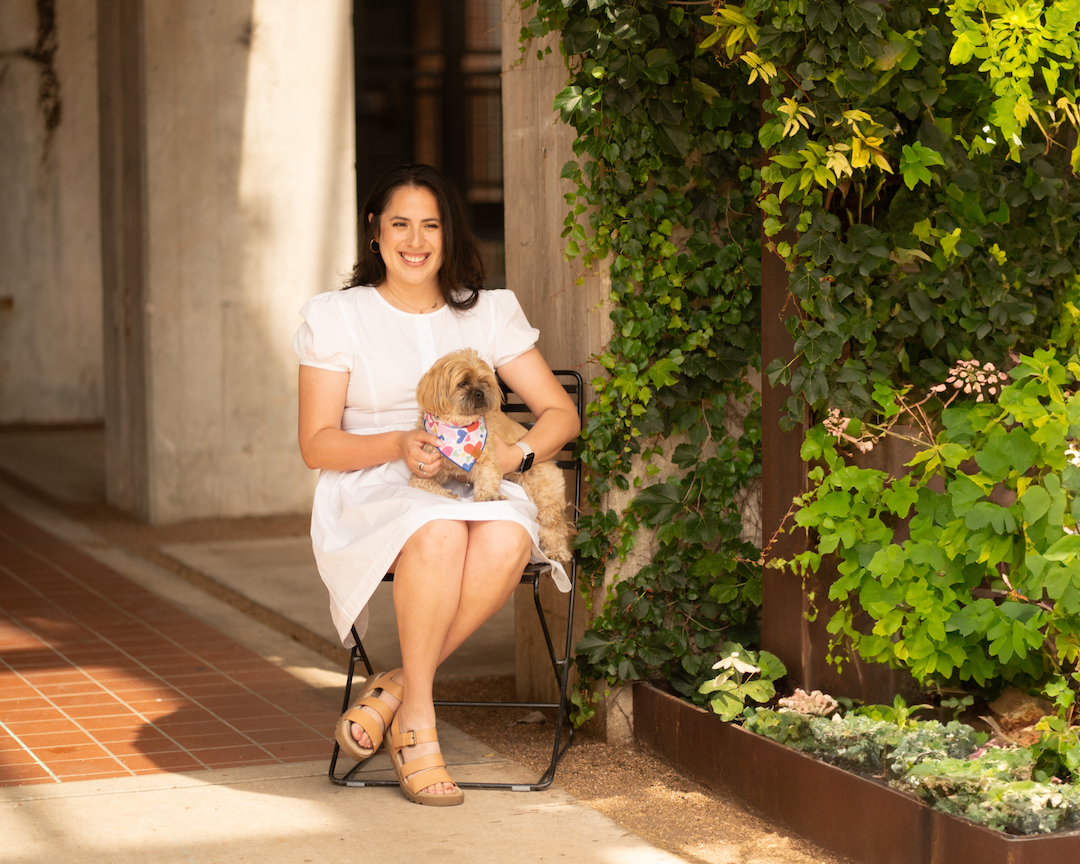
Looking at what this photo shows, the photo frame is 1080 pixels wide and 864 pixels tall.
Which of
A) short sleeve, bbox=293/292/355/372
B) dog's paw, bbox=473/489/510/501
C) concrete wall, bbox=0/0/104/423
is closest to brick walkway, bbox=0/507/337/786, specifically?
dog's paw, bbox=473/489/510/501

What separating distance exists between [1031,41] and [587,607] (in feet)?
6.29

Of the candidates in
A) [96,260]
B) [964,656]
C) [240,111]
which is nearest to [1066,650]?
[964,656]

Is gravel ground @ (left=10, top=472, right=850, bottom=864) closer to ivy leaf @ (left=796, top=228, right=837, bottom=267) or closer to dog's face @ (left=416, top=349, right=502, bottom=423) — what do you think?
dog's face @ (left=416, top=349, right=502, bottom=423)

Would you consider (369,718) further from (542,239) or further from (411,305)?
(542,239)

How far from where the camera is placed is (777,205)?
126 inches

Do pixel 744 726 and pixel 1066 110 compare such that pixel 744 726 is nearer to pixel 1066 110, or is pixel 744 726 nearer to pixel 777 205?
pixel 777 205

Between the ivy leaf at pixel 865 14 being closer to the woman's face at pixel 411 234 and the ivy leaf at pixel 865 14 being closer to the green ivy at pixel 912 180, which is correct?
the green ivy at pixel 912 180

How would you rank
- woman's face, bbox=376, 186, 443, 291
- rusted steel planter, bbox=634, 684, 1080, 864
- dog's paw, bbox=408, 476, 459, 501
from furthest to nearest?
1. woman's face, bbox=376, 186, 443, 291
2. dog's paw, bbox=408, 476, 459, 501
3. rusted steel planter, bbox=634, 684, 1080, 864

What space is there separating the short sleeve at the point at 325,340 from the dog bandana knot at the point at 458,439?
0.32 m

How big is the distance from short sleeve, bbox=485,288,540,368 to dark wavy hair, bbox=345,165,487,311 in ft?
0.25

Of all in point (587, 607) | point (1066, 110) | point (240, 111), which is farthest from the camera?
point (240, 111)

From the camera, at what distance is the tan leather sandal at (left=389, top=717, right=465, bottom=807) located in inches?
132

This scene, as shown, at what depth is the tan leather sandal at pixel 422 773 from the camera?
3.35 metres

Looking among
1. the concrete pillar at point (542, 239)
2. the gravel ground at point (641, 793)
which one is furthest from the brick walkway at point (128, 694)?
the concrete pillar at point (542, 239)
